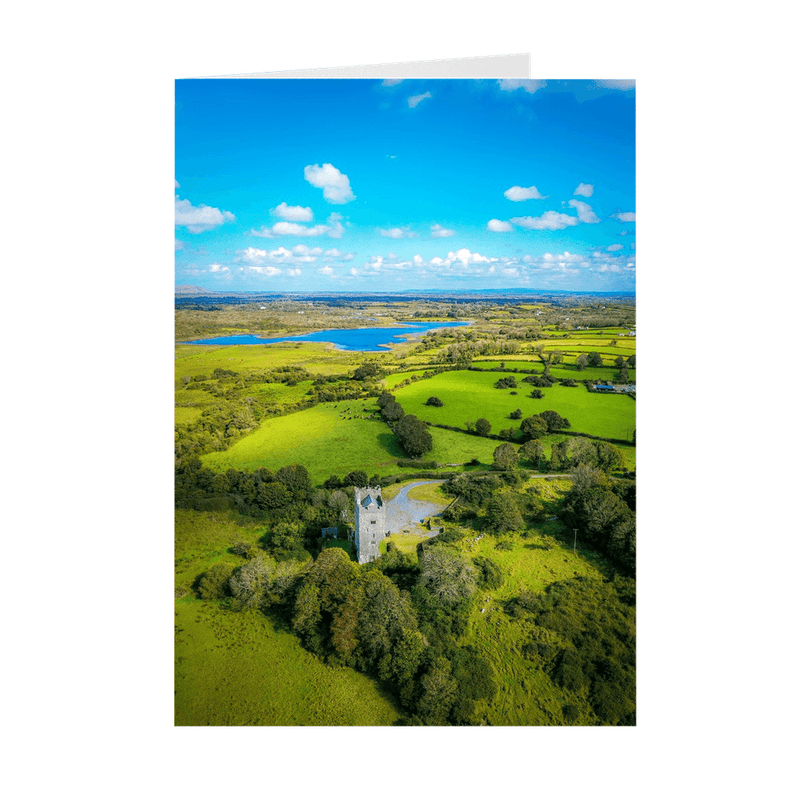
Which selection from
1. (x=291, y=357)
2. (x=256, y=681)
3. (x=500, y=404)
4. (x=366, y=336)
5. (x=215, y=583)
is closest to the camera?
(x=256, y=681)

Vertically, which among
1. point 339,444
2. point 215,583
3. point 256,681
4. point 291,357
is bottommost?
point 256,681

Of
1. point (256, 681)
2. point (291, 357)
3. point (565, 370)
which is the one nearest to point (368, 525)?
point (256, 681)

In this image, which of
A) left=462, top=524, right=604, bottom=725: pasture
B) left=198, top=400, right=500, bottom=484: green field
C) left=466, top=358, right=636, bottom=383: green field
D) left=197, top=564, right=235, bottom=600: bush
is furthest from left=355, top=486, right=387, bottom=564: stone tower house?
left=466, top=358, right=636, bottom=383: green field

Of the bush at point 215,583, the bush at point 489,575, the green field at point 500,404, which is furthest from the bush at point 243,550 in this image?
the green field at point 500,404

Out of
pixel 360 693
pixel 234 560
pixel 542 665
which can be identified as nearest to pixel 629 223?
pixel 542 665

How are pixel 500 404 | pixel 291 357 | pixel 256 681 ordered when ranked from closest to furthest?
1. pixel 256 681
2. pixel 291 357
3. pixel 500 404

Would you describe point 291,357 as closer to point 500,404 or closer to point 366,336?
point 366,336

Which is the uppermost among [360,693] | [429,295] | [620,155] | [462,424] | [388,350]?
[620,155]

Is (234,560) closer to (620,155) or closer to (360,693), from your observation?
(360,693)

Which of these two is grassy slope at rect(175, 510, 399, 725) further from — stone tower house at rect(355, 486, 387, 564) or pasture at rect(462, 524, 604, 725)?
Result: stone tower house at rect(355, 486, 387, 564)
